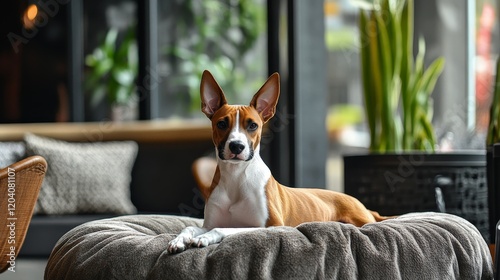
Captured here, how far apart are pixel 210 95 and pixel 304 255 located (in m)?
0.46

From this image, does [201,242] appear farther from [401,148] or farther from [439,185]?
[401,148]

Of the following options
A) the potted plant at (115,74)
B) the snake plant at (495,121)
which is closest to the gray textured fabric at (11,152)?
the potted plant at (115,74)

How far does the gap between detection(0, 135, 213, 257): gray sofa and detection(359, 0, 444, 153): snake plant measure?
1087mm

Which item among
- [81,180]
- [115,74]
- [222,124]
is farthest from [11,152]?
[222,124]

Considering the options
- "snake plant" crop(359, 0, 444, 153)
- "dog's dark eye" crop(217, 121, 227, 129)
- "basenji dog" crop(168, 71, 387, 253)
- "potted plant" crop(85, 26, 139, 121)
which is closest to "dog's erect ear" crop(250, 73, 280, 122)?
"basenji dog" crop(168, 71, 387, 253)

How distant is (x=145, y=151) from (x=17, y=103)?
216cm

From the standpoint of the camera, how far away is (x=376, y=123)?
345 cm

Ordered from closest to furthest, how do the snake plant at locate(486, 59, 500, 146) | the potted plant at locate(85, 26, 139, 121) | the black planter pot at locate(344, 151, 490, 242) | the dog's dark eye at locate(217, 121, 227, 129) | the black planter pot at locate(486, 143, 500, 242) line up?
Answer: the dog's dark eye at locate(217, 121, 227, 129) → the black planter pot at locate(486, 143, 500, 242) → the snake plant at locate(486, 59, 500, 146) → the black planter pot at locate(344, 151, 490, 242) → the potted plant at locate(85, 26, 139, 121)

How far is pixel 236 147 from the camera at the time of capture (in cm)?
182

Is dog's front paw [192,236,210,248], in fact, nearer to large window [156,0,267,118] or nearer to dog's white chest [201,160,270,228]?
dog's white chest [201,160,270,228]

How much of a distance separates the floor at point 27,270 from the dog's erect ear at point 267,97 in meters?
1.98

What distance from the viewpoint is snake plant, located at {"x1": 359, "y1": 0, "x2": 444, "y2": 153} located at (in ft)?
11.0

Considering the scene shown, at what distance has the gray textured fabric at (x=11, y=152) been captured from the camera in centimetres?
418

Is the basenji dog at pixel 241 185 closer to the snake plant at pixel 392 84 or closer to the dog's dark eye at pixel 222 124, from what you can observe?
the dog's dark eye at pixel 222 124
